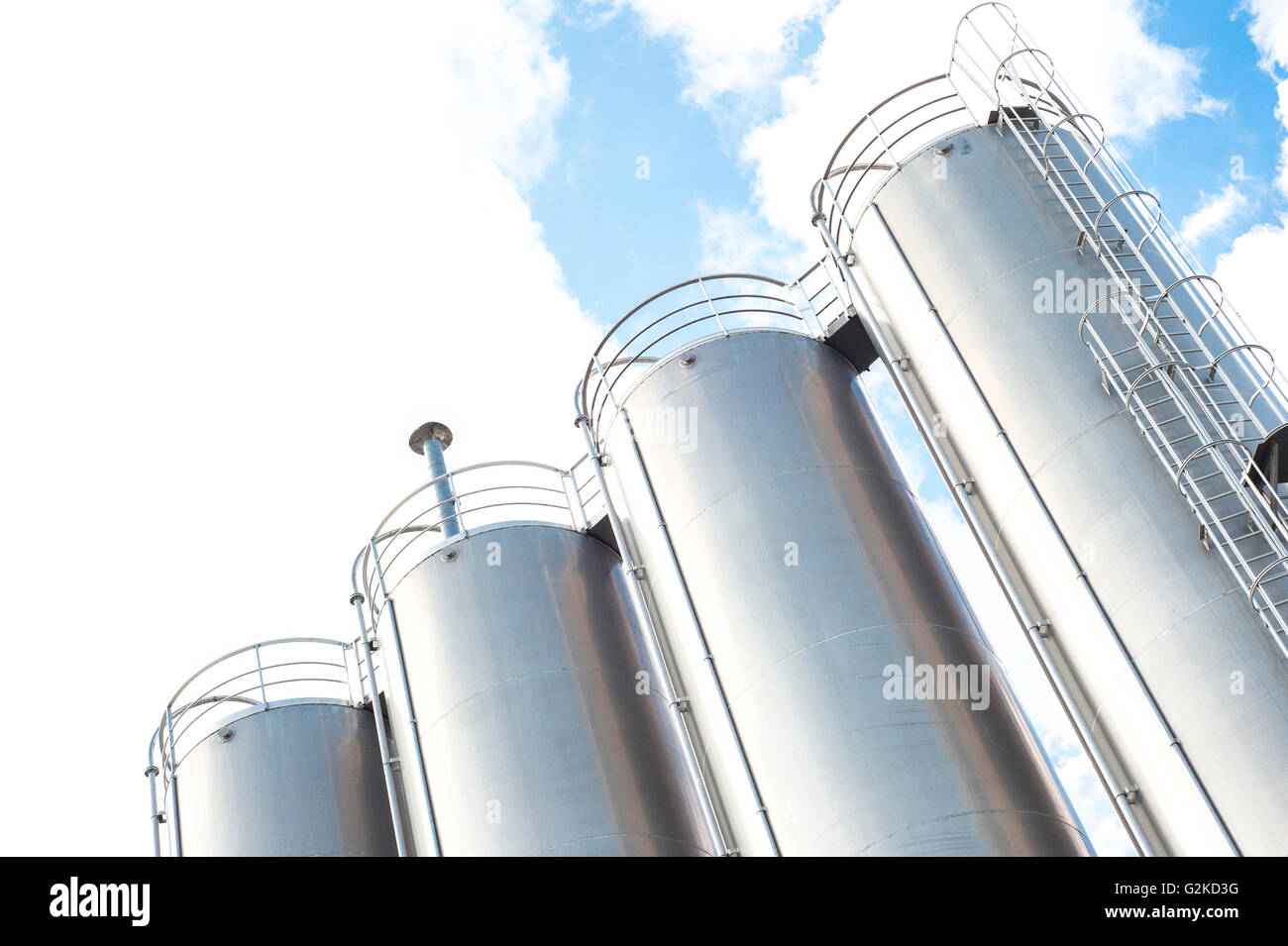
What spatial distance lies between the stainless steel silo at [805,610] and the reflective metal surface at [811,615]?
21 mm

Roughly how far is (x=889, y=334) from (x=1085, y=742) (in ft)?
18.1

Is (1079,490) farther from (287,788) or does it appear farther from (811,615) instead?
(287,788)

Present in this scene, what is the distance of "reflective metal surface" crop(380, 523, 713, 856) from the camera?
47.2 ft

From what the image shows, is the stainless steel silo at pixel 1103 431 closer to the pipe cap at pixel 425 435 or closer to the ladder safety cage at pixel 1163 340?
the ladder safety cage at pixel 1163 340

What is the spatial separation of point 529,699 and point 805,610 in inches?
155

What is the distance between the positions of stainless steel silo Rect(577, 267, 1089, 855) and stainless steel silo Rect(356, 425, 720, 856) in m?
1.27

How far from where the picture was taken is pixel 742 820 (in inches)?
506

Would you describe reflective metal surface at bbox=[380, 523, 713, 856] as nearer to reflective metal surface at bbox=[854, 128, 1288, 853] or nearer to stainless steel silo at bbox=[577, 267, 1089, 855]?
stainless steel silo at bbox=[577, 267, 1089, 855]

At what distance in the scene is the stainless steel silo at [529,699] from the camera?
14414 millimetres

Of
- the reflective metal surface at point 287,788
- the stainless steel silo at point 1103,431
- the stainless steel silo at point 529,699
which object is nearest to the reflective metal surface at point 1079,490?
the stainless steel silo at point 1103,431

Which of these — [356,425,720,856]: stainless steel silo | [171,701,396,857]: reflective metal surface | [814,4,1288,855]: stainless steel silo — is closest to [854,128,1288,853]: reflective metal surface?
[814,4,1288,855]: stainless steel silo
